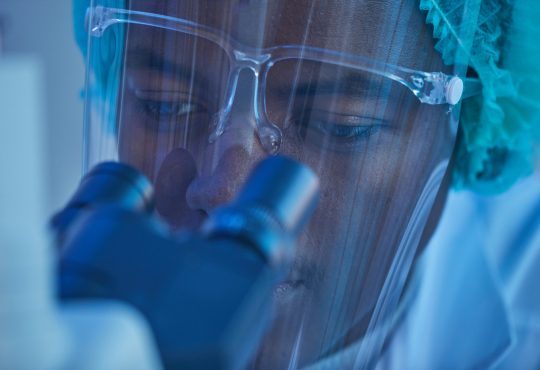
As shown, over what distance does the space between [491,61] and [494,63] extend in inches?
0.7

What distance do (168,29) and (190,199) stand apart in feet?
0.68

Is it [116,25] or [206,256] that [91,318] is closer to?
[206,256]

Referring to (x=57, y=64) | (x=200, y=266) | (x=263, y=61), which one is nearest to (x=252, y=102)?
(x=263, y=61)

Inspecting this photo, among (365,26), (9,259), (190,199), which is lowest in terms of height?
(190,199)

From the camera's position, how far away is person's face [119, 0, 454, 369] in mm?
630

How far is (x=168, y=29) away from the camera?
659 millimetres

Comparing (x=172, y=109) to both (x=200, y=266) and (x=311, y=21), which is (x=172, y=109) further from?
(x=200, y=266)

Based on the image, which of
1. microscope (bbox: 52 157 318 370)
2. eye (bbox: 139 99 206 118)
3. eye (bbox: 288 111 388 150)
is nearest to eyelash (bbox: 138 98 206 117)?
eye (bbox: 139 99 206 118)

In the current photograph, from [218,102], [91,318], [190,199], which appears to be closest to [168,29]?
[218,102]

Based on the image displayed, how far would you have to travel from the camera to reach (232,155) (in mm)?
637

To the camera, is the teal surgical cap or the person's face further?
the teal surgical cap

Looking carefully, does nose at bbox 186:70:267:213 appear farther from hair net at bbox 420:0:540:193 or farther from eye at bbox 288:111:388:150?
hair net at bbox 420:0:540:193

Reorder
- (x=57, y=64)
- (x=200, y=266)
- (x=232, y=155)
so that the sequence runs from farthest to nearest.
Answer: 1. (x=57, y=64)
2. (x=232, y=155)
3. (x=200, y=266)

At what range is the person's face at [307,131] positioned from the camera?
63cm
